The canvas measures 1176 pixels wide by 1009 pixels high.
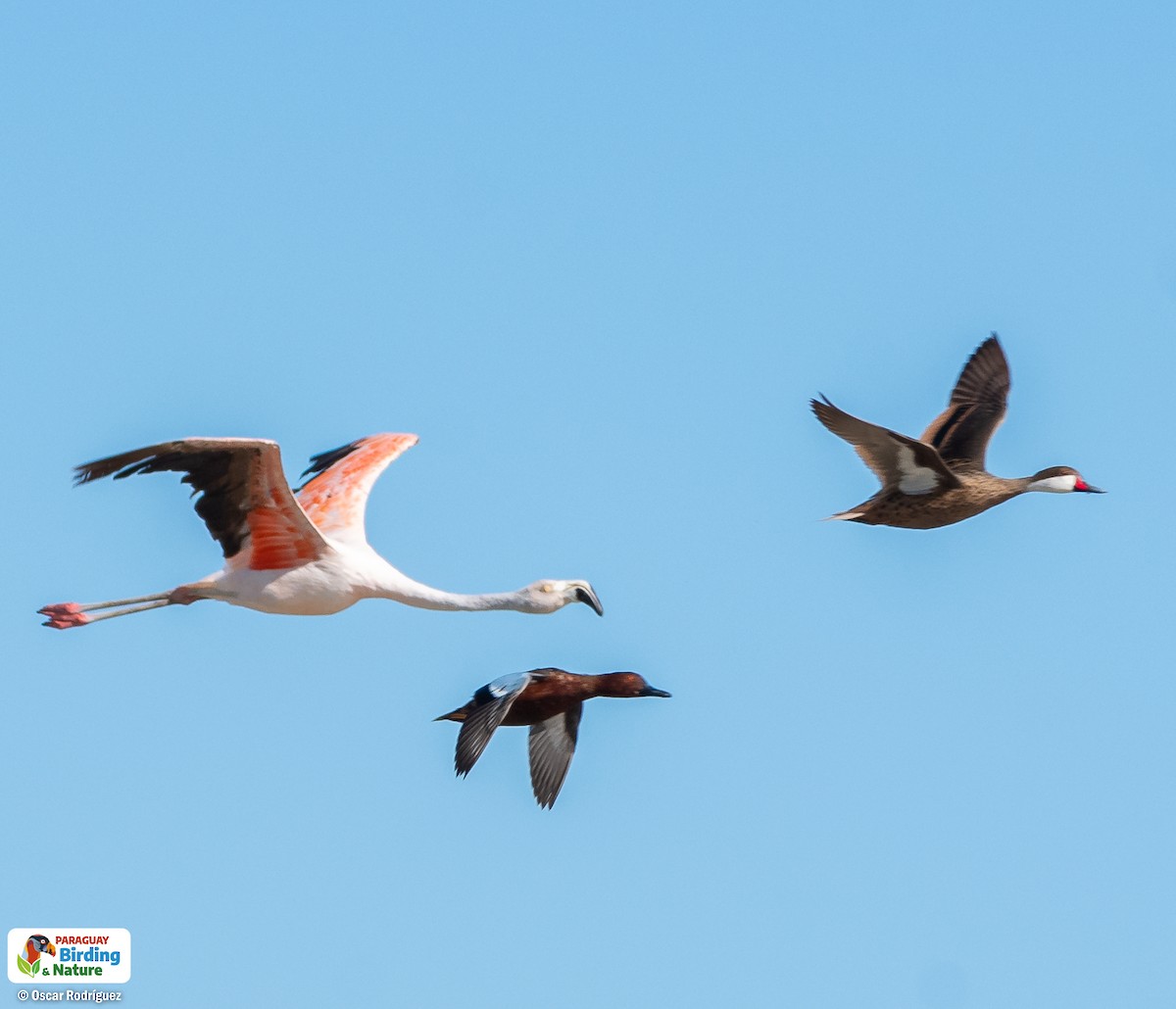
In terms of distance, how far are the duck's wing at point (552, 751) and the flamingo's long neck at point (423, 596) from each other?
5.40 feet

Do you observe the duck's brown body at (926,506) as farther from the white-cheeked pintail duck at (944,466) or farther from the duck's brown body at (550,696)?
the duck's brown body at (550,696)

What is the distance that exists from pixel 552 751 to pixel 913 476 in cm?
425

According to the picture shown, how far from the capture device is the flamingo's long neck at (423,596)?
19906 millimetres

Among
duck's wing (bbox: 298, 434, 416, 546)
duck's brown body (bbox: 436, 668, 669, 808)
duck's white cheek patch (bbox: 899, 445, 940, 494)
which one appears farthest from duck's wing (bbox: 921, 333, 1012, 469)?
duck's wing (bbox: 298, 434, 416, 546)

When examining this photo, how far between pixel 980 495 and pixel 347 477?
6.04 meters

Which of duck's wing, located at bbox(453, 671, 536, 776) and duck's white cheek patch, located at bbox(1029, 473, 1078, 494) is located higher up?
duck's white cheek patch, located at bbox(1029, 473, 1078, 494)

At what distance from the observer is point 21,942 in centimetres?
A: 2206

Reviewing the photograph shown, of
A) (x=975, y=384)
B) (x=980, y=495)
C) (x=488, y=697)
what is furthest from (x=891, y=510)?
(x=488, y=697)

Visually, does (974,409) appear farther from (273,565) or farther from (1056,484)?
(273,565)

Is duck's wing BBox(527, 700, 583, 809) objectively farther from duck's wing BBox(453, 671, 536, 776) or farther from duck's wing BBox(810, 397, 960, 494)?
duck's wing BBox(810, 397, 960, 494)

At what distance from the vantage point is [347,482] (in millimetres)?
22250

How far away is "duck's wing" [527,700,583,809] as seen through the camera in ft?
69.3

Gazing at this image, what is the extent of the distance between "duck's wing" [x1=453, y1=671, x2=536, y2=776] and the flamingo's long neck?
664 mm

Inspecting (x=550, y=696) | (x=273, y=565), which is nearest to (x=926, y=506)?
(x=550, y=696)
